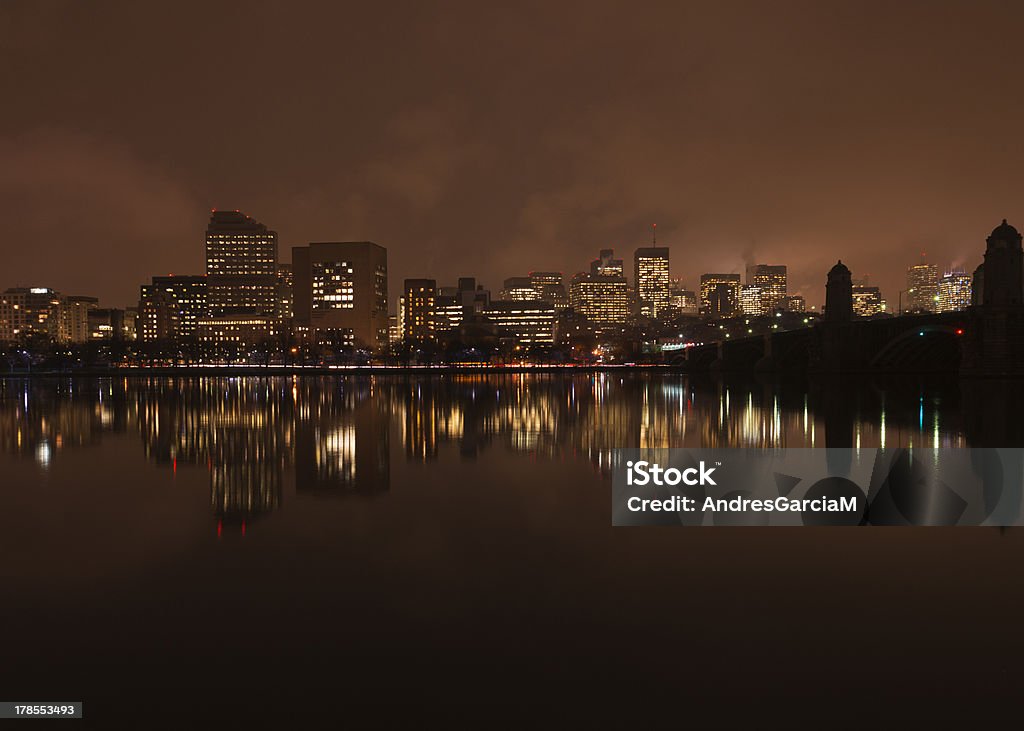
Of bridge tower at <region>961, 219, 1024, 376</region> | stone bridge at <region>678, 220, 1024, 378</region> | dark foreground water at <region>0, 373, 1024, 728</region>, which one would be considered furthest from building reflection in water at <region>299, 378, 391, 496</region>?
stone bridge at <region>678, 220, 1024, 378</region>

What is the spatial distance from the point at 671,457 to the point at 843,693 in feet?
44.5

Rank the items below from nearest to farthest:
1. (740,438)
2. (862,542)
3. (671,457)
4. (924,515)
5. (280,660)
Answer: (280,660)
(862,542)
(924,515)
(671,457)
(740,438)

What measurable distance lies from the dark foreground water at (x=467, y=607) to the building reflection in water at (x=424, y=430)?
0.80 m

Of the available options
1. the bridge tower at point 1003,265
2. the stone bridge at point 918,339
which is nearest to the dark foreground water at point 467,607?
the stone bridge at point 918,339

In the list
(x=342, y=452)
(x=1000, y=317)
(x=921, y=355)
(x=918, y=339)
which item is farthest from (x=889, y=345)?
(x=342, y=452)

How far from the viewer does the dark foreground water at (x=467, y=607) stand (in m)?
6.57

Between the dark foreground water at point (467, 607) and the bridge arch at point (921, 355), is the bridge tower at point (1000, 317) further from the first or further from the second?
the dark foreground water at point (467, 607)

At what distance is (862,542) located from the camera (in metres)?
11.4

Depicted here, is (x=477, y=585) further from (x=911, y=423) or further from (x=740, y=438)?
(x=911, y=423)

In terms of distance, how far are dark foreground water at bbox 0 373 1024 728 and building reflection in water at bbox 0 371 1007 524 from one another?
2.63ft

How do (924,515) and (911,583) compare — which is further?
(924,515)

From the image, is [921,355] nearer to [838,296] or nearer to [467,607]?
[838,296]

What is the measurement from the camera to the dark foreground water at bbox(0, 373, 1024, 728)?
657 cm

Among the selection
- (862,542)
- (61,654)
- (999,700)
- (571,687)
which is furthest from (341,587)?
(862,542)
